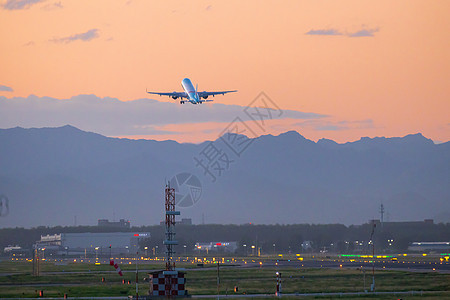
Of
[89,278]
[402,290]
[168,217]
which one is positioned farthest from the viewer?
[89,278]

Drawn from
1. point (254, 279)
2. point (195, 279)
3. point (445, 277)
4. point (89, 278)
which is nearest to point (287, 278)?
point (254, 279)

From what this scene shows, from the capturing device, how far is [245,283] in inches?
5039

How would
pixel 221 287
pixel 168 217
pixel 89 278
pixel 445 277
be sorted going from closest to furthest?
pixel 168 217
pixel 221 287
pixel 445 277
pixel 89 278

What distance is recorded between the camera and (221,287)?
121m

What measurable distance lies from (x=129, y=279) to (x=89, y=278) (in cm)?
886

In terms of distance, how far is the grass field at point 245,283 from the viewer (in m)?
113

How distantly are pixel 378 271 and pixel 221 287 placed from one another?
1606 inches

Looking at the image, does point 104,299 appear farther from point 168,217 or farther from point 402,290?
point 402,290

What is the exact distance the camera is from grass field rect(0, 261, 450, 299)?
371 feet

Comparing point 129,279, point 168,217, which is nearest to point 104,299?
point 168,217

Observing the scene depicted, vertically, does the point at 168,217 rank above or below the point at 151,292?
above

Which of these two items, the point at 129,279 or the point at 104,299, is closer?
the point at 104,299

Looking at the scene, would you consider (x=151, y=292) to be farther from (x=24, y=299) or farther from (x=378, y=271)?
(x=378, y=271)

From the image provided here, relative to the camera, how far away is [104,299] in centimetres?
10050
